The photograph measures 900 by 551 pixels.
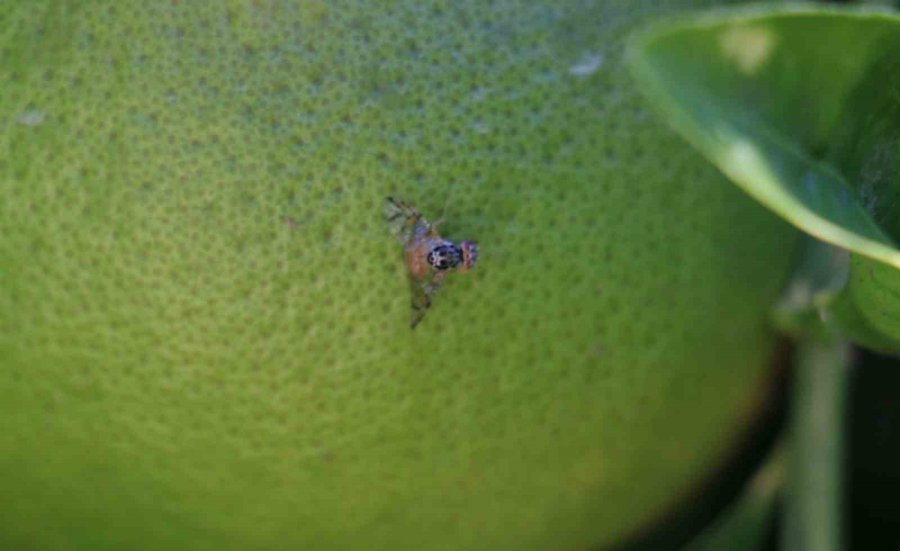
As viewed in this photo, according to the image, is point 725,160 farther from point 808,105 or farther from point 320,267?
point 320,267

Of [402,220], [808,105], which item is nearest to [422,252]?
[402,220]

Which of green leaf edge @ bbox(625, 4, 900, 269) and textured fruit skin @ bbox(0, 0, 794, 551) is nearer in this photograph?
green leaf edge @ bbox(625, 4, 900, 269)

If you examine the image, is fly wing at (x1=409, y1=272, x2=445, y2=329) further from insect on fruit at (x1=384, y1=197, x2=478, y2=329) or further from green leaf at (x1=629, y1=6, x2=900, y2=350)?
green leaf at (x1=629, y1=6, x2=900, y2=350)

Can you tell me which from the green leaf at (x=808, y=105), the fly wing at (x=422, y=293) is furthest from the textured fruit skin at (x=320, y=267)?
the green leaf at (x=808, y=105)

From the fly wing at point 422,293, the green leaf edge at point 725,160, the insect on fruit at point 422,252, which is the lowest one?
the fly wing at point 422,293

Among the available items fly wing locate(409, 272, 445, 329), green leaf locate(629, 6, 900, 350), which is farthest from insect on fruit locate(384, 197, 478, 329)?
green leaf locate(629, 6, 900, 350)

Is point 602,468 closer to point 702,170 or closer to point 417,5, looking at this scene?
point 702,170

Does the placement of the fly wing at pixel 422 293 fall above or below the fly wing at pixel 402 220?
below

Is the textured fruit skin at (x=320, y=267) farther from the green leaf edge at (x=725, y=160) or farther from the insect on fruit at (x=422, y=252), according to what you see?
the green leaf edge at (x=725, y=160)

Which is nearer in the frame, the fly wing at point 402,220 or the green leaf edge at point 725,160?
the green leaf edge at point 725,160
